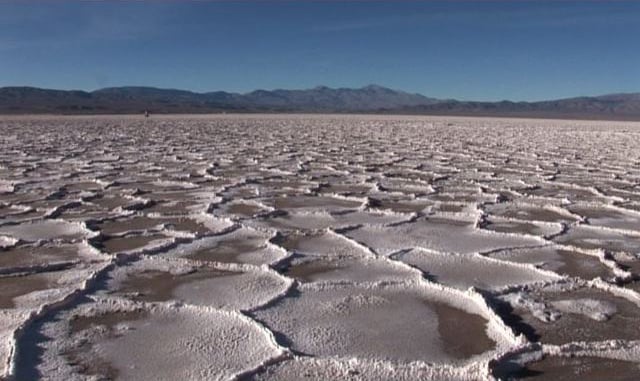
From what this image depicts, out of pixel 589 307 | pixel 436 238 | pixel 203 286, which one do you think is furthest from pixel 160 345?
pixel 436 238

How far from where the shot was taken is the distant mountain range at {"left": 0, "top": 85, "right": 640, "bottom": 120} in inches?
2088

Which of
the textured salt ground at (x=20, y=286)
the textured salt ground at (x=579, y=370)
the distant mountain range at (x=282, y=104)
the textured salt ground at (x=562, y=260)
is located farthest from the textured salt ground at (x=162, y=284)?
the distant mountain range at (x=282, y=104)

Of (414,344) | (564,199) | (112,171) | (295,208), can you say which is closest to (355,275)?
(414,344)

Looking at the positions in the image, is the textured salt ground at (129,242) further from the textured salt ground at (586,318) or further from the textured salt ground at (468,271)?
the textured salt ground at (586,318)

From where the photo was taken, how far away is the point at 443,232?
11.8ft

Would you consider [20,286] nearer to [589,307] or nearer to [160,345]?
[160,345]

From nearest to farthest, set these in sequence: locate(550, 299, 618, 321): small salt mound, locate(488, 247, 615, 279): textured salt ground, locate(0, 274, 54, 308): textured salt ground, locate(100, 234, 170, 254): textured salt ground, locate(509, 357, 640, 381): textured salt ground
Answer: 1. locate(509, 357, 640, 381): textured salt ground
2. locate(550, 299, 618, 321): small salt mound
3. locate(0, 274, 54, 308): textured salt ground
4. locate(488, 247, 615, 279): textured salt ground
5. locate(100, 234, 170, 254): textured salt ground

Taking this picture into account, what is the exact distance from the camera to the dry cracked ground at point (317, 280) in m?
1.93

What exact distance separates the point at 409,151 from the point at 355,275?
6576mm

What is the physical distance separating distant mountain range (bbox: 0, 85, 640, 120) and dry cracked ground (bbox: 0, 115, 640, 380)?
120 feet

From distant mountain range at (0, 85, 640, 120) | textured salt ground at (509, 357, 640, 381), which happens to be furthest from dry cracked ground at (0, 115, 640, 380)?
distant mountain range at (0, 85, 640, 120)

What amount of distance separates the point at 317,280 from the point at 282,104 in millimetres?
137243

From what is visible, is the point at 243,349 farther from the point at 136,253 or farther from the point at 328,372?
the point at 136,253

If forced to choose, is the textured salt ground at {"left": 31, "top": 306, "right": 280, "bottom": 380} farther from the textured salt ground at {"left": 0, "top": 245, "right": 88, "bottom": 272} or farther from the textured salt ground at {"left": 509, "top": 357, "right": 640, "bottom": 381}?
the textured salt ground at {"left": 0, "top": 245, "right": 88, "bottom": 272}
